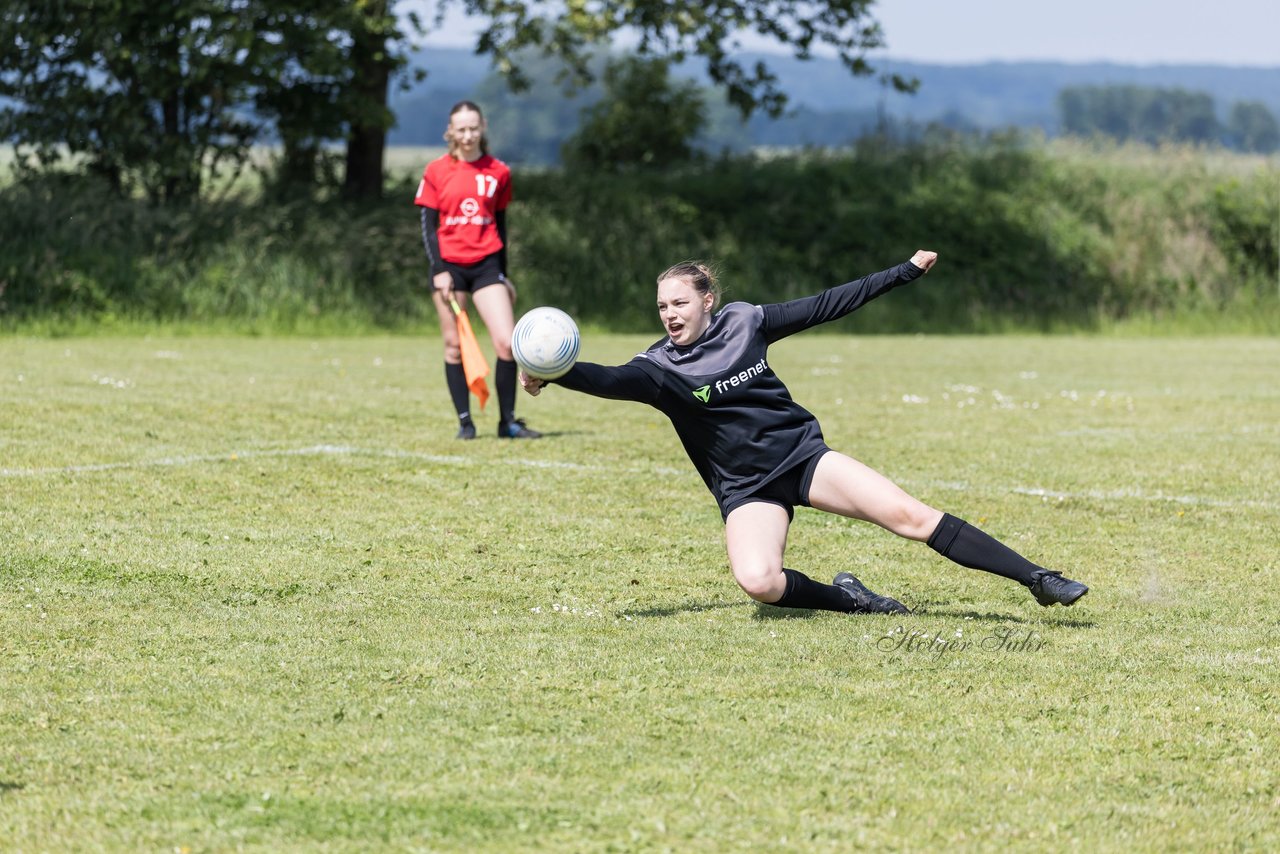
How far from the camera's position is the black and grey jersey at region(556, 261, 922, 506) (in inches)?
259

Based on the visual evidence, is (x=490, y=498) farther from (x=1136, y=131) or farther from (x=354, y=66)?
(x=1136, y=131)

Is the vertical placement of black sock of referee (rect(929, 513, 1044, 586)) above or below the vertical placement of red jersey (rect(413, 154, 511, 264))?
below

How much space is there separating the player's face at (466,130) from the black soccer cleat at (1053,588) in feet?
21.0

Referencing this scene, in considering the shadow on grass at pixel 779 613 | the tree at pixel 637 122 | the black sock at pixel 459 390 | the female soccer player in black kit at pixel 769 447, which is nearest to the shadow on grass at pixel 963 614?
the female soccer player in black kit at pixel 769 447

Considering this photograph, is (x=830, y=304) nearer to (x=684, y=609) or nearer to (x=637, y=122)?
(x=684, y=609)

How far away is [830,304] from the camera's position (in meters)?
6.70

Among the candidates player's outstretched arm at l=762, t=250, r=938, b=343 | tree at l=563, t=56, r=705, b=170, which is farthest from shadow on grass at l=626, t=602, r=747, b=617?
tree at l=563, t=56, r=705, b=170

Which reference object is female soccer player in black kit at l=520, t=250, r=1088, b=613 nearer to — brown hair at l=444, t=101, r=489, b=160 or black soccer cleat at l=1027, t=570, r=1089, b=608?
black soccer cleat at l=1027, t=570, r=1089, b=608

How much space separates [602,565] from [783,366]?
40.9 feet

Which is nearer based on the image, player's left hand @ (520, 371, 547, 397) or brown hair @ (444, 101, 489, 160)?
player's left hand @ (520, 371, 547, 397)

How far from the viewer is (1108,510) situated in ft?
30.2

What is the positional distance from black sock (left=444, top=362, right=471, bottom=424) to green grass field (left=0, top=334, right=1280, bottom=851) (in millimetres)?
291

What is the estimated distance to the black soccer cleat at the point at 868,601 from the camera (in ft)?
21.8

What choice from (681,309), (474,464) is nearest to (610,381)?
(681,309)
